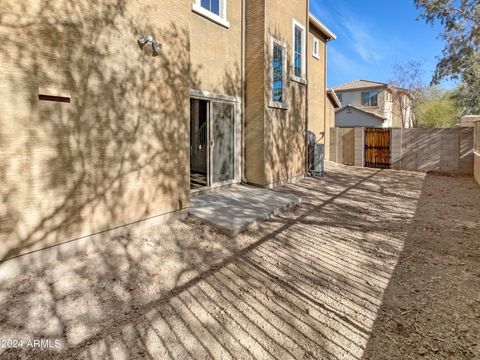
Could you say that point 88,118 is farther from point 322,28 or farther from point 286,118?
point 322,28

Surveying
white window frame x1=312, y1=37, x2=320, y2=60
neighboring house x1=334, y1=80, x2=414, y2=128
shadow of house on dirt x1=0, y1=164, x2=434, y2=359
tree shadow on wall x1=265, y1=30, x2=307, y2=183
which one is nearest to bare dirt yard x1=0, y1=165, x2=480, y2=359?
shadow of house on dirt x1=0, y1=164, x2=434, y2=359

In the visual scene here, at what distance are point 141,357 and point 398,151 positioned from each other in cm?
1482

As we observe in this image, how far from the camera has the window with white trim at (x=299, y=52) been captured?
9797 mm

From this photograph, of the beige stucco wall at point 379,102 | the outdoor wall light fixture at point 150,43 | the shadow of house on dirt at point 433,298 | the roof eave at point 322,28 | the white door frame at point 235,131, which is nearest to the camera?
the shadow of house on dirt at point 433,298

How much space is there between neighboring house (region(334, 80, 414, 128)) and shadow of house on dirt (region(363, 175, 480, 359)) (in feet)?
78.4

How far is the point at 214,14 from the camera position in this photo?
7.31m

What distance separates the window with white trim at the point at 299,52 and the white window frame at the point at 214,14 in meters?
3.00

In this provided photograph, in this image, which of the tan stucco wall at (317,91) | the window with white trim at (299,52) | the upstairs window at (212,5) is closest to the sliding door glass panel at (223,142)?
the upstairs window at (212,5)

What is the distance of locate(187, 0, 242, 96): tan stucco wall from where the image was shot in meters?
6.85

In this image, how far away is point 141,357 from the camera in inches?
96.4

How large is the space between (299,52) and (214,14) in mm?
3757

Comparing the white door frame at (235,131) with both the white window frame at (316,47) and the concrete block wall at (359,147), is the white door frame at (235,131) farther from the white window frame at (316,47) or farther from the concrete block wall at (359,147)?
the concrete block wall at (359,147)

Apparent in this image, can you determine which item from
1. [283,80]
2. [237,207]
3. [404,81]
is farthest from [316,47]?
[404,81]

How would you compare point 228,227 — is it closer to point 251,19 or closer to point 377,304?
point 377,304
